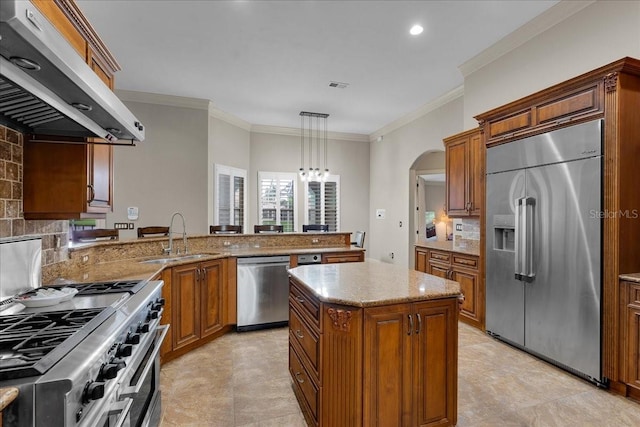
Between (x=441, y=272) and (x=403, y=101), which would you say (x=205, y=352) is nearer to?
(x=441, y=272)

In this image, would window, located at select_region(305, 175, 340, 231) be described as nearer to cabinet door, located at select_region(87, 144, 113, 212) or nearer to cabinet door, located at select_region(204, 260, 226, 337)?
cabinet door, located at select_region(204, 260, 226, 337)

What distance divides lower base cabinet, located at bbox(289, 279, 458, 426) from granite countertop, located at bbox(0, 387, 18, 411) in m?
1.20

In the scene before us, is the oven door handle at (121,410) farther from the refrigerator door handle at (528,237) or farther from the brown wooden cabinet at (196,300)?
the refrigerator door handle at (528,237)

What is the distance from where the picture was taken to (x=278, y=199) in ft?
24.0

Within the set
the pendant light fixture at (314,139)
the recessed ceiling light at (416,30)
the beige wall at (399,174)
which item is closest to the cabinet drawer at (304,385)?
the recessed ceiling light at (416,30)

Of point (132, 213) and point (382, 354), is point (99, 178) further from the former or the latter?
point (132, 213)

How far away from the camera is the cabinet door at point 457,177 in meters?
4.07

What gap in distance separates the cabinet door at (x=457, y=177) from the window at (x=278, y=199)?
3.85 m

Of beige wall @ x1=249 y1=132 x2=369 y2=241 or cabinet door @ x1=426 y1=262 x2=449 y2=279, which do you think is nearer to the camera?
cabinet door @ x1=426 y1=262 x2=449 y2=279

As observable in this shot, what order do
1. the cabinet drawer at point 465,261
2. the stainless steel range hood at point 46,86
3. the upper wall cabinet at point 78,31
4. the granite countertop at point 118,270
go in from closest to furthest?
the stainless steel range hood at point 46,86
the upper wall cabinet at point 78,31
the granite countertop at point 118,270
the cabinet drawer at point 465,261

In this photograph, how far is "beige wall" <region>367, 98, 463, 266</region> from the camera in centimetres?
547

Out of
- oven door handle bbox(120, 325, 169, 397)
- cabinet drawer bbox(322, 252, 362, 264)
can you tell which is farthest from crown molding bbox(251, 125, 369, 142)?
oven door handle bbox(120, 325, 169, 397)

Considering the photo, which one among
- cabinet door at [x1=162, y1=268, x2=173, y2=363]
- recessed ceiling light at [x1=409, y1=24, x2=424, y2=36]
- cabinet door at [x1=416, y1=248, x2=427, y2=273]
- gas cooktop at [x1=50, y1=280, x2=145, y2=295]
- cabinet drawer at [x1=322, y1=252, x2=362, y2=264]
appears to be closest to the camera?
gas cooktop at [x1=50, y1=280, x2=145, y2=295]

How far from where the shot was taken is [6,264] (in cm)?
164
